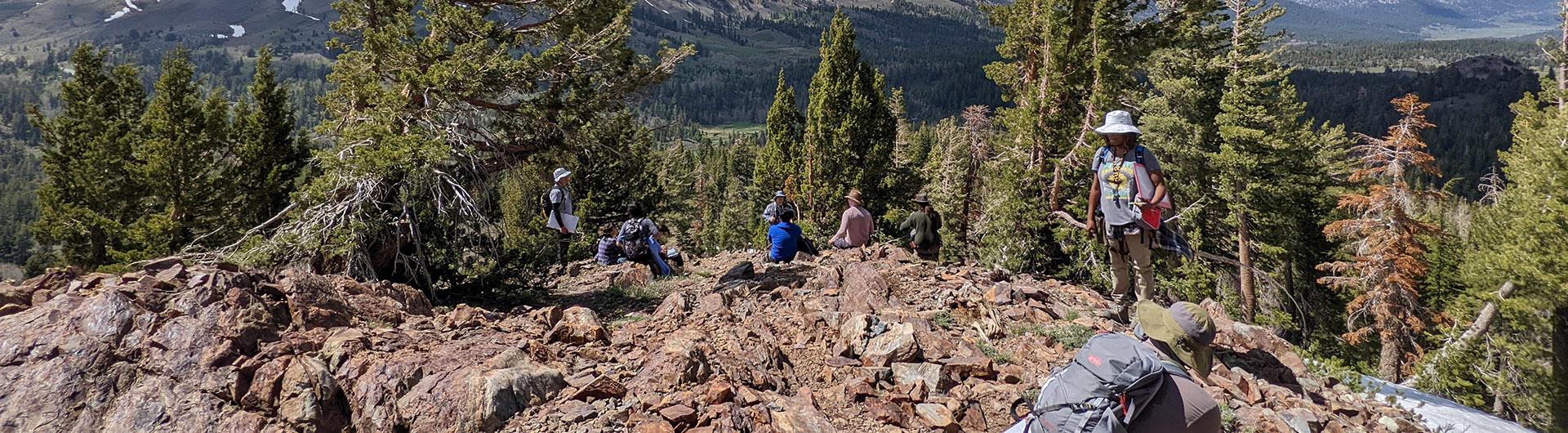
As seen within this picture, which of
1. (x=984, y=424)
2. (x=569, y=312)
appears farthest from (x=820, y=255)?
(x=984, y=424)

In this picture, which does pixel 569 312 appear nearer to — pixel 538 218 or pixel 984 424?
pixel 984 424

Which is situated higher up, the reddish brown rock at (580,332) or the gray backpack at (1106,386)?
the gray backpack at (1106,386)

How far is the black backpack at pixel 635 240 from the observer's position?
38.9 ft

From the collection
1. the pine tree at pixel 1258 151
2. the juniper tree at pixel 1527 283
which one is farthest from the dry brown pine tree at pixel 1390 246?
the pine tree at pixel 1258 151

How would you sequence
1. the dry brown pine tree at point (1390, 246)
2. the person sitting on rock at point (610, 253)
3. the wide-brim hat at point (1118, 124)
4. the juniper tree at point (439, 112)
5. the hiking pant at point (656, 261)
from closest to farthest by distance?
the wide-brim hat at point (1118, 124)
the juniper tree at point (439, 112)
the hiking pant at point (656, 261)
the person sitting on rock at point (610, 253)
the dry brown pine tree at point (1390, 246)

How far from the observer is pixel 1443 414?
833 cm

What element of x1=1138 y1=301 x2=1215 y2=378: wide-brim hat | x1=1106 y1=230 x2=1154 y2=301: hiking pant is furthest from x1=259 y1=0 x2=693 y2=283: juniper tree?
x1=1138 y1=301 x2=1215 y2=378: wide-brim hat

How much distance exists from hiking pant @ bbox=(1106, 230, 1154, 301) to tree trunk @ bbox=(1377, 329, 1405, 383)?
23.4 m

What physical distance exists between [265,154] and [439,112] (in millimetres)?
16569

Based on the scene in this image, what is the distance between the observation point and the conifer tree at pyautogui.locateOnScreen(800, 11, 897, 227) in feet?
76.8

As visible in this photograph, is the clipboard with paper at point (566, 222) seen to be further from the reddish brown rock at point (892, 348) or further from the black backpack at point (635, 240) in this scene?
the reddish brown rock at point (892, 348)

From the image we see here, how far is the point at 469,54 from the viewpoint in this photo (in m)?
9.45

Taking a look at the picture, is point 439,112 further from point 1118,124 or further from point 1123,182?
point 1123,182

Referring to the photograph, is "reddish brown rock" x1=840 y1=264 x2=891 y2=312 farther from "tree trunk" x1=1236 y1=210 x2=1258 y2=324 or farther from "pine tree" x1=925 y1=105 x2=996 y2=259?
A: "tree trunk" x1=1236 y1=210 x2=1258 y2=324
